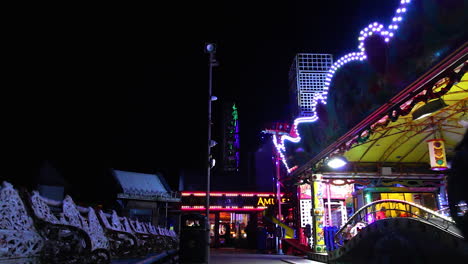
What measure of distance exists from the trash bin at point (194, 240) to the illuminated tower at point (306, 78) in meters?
23.2

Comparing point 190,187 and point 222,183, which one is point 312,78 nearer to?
point 222,183

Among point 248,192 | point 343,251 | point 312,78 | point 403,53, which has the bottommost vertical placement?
point 343,251

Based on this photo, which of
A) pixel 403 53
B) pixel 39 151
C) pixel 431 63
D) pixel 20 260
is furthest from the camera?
pixel 39 151

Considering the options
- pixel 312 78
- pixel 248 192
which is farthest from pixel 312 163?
pixel 312 78

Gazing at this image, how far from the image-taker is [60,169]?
47.9 feet

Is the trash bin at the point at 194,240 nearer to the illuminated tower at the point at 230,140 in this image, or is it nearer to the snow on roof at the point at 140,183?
the illuminated tower at the point at 230,140

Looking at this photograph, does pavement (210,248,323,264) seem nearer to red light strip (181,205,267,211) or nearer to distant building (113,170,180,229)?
distant building (113,170,180,229)

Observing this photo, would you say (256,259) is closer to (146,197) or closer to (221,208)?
(146,197)

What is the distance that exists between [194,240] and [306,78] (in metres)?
28.1

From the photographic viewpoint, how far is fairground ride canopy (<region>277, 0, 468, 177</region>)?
18.2ft

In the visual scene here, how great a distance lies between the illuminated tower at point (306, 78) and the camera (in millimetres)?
32688

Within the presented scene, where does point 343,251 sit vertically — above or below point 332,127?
below

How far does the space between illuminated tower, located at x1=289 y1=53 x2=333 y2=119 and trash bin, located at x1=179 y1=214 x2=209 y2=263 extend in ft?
76.2

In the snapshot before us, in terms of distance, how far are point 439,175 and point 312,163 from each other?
234 inches
